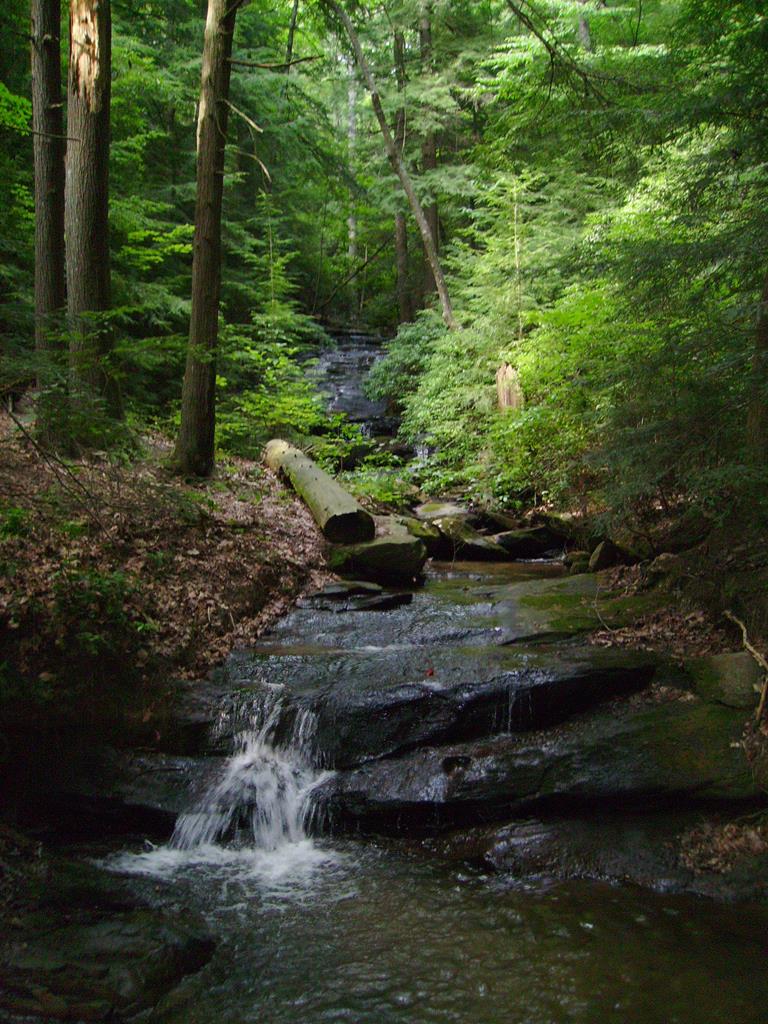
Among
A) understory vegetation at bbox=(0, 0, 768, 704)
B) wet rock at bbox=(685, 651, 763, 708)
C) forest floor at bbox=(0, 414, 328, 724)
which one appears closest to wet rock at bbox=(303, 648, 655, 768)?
wet rock at bbox=(685, 651, 763, 708)

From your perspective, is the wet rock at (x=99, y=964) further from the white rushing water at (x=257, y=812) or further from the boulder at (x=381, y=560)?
the boulder at (x=381, y=560)

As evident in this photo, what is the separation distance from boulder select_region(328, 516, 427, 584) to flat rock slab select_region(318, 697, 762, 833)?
423cm

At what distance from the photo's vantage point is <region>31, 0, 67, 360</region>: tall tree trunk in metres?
9.02

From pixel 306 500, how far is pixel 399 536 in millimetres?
1698

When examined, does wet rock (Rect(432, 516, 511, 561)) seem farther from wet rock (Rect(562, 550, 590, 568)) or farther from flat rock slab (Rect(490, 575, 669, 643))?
flat rock slab (Rect(490, 575, 669, 643))

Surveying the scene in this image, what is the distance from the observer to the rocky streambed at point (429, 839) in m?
3.42

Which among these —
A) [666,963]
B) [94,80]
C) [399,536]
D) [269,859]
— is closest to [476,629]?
[399,536]

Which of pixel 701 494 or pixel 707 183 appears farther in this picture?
pixel 707 183

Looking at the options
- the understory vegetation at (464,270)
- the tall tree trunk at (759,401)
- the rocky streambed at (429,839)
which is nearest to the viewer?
the rocky streambed at (429,839)

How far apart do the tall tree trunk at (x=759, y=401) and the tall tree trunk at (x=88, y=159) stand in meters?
7.15

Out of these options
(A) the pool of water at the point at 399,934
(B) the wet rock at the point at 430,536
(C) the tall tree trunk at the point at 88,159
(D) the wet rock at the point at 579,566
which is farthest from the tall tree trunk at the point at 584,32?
(A) the pool of water at the point at 399,934

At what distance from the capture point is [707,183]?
611cm

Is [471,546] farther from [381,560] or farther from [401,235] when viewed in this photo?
[401,235]

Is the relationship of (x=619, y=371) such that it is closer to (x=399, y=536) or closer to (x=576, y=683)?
(x=576, y=683)
